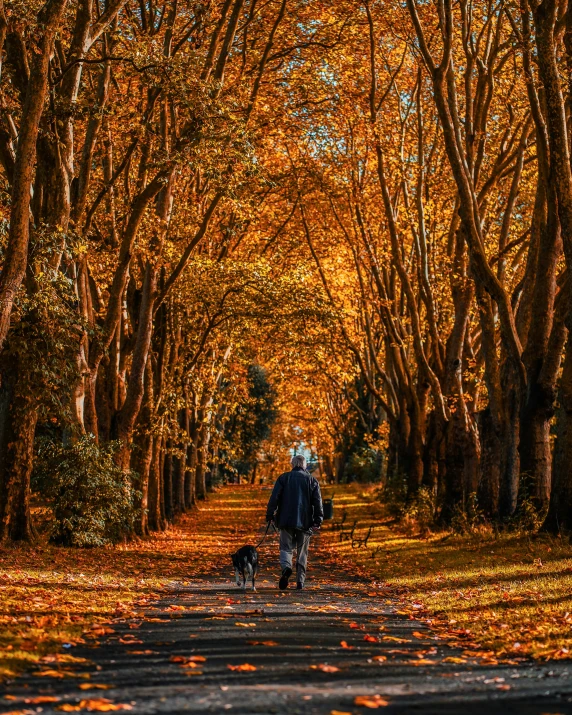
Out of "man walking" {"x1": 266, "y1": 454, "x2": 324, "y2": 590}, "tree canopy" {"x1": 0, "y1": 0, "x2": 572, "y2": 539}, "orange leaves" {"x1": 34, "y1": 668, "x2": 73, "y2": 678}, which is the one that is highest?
"tree canopy" {"x1": 0, "y1": 0, "x2": 572, "y2": 539}

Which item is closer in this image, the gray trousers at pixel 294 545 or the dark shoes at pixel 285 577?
the dark shoes at pixel 285 577

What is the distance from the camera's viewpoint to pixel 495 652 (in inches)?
356

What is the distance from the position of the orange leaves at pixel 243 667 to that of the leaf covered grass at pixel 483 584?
7.18 feet

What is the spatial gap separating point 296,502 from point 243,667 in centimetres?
688

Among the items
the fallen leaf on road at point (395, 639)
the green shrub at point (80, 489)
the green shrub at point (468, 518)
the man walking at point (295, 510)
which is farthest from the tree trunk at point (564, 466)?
the fallen leaf on road at point (395, 639)

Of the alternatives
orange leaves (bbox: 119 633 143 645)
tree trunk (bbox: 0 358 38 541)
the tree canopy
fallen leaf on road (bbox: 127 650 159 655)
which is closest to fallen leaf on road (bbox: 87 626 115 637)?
orange leaves (bbox: 119 633 143 645)

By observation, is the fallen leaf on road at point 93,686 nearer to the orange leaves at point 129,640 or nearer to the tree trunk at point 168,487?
the orange leaves at point 129,640

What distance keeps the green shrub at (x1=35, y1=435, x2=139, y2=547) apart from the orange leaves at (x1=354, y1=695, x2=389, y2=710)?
14305 mm

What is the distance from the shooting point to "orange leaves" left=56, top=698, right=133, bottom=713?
6.16 meters

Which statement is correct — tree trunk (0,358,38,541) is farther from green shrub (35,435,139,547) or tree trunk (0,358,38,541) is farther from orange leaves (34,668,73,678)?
orange leaves (34,668,73,678)

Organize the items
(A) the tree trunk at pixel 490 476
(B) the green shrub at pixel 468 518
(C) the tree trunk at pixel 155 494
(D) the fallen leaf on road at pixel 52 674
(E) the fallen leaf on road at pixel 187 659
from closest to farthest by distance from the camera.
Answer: (D) the fallen leaf on road at pixel 52 674 < (E) the fallen leaf on road at pixel 187 659 < (B) the green shrub at pixel 468 518 < (A) the tree trunk at pixel 490 476 < (C) the tree trunk at pixel 155 494

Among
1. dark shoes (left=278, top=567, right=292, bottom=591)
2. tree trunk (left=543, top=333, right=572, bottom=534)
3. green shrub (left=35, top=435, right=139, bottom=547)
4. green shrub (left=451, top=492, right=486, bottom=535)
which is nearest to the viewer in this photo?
dark shoes (left=278, top=567, right=292, bottom=591)

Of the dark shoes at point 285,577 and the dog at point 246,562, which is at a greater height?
the dog at point 246,562

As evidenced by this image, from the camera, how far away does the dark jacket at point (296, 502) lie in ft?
47.8
